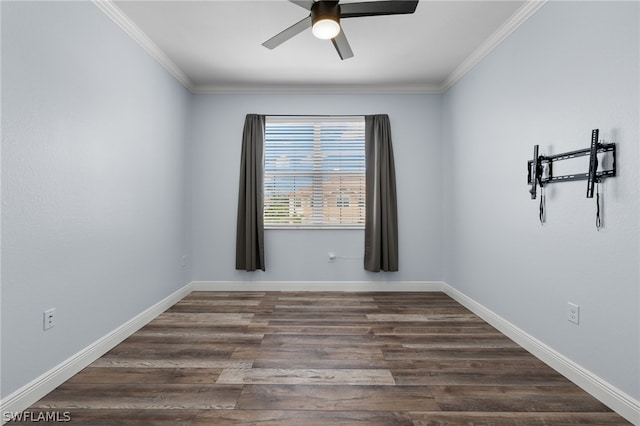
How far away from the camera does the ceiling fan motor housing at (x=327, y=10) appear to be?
208cm

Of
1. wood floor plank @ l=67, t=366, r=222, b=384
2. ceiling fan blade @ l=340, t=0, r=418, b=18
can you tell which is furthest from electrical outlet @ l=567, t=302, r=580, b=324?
wood floor plank @ l=67, t=366, r=222, b=384

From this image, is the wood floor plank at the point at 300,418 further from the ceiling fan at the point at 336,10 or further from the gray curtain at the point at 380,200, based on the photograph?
the gray curtain at the point at 380,200

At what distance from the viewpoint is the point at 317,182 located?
434 centimetres

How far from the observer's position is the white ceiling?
8.48ft

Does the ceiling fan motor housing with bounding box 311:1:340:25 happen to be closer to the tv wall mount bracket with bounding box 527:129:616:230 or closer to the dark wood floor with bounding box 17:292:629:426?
the tv wall mount bracket with bounding box 527:129:616:230

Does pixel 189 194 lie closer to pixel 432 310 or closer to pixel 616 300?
pixel 432 310

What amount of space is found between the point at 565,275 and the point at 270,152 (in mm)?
3380

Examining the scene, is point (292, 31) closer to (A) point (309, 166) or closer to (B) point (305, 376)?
(A) point (309, 166)

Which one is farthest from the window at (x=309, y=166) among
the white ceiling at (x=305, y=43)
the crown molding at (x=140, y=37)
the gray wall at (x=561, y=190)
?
the gray wall at (x=561, y=190)

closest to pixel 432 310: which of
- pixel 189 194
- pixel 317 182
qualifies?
pixel 317 182

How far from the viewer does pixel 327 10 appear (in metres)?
2.08

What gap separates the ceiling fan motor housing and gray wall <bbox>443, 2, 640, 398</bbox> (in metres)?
1.51

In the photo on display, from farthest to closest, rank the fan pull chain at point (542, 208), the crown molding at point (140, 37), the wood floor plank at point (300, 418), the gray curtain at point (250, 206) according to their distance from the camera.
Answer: the gray curtain at point (250, 206), the crown molding at point (140, 37), the fan pull chain at point (542, 208), the wood floor plank at point (300, 418)

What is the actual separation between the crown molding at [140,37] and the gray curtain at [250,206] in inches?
37.0
